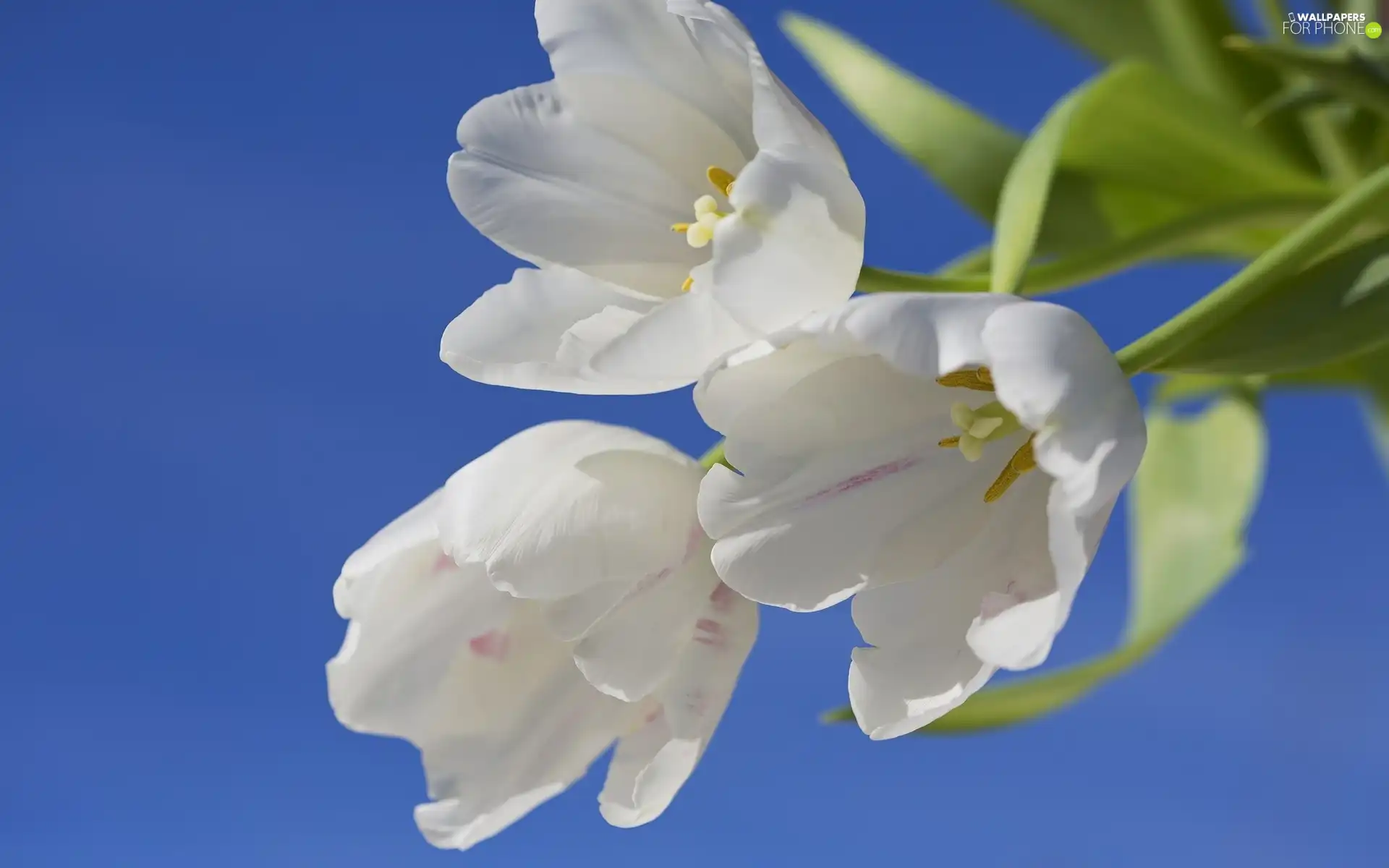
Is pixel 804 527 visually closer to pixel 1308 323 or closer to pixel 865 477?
pixel 865 477

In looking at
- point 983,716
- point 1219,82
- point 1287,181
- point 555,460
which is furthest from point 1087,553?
point 1219,82

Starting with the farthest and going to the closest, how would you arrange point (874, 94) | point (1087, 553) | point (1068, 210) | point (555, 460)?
point (874, 94) → point (1068, 210) → point (555, 460) → point (1087, 553)

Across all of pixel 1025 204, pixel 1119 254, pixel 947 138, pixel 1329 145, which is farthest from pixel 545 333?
pixel 1329 145

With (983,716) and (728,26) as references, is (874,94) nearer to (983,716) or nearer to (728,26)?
(983,716)

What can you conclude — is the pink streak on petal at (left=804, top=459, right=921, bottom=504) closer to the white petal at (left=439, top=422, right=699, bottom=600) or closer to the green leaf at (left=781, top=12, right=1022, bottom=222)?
the white petal at (left=439, top=422, right=699, bottom=600)

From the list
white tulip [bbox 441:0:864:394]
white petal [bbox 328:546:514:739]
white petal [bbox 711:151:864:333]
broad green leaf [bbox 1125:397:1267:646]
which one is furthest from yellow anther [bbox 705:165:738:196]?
broad green leaf [bbox 1125:397:1267:646]

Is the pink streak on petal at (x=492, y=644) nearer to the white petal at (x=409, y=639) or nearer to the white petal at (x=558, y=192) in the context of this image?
the white petal at (x=409, y=639)

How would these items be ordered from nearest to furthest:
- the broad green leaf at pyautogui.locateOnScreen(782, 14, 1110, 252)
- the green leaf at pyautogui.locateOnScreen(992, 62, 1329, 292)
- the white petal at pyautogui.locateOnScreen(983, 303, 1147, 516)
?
the white petal at pyautogui.locateOnScreen(983, 303, 1147, 516), the green leaf at pyautogui.locateOnScreen(992, 62, 1329, 292), the broad green leaf at pyautogui.locateOnScreen(782, 14, 1110, 252)
